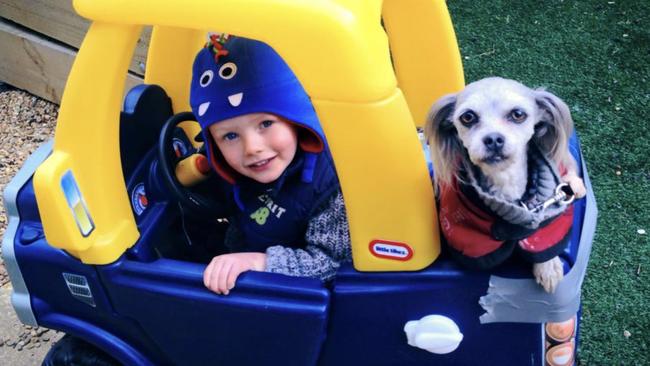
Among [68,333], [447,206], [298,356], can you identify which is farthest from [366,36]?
[68,333]

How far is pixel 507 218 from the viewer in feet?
3.13

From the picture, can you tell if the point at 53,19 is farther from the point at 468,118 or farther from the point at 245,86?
the point at 468,118

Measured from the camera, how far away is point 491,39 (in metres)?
2.49

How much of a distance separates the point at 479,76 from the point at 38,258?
1490 mm

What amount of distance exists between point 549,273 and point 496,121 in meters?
0.25

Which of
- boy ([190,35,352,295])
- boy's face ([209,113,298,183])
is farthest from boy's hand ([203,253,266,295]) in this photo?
boy's face ([209,113,298,183])

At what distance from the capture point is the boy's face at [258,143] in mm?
1200

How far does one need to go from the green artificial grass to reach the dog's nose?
80 cm

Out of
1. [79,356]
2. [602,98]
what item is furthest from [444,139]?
[602,98]

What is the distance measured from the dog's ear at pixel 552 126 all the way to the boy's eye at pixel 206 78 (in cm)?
52

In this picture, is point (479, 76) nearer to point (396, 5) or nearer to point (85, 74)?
point (396, 5)

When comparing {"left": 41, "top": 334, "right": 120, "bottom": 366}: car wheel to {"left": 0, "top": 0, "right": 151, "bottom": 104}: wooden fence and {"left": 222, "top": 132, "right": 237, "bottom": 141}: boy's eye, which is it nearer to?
{"left": 222, "top": 132, "right": 237, "bottom": 141}: boy's eye

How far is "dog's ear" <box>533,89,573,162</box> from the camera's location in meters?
0.93

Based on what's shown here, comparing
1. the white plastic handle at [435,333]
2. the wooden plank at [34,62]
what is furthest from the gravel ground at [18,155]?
the white plastic handle at [435,333]
